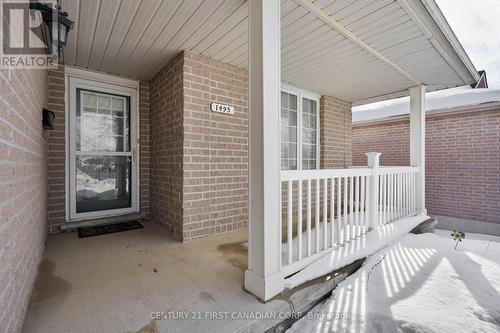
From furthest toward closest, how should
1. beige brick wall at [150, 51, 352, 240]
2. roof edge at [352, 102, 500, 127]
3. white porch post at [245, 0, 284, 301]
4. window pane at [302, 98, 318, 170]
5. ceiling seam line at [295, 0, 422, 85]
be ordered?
1. roof edge at [352, 102, 500, 127]
2. window pane at [302, 98, 318, 170]
3. beige brick wall at [150, 51, 352, 240]
4. ceiling seam line at [295, 0, 422, 85]
5. white porch post at [245, 0, 284, 301]

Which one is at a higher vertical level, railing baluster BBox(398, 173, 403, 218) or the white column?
the white column

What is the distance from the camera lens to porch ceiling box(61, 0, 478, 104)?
2.15 meters

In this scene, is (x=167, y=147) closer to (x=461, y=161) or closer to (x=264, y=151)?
(x=264, y=151)

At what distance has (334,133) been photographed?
5.13m

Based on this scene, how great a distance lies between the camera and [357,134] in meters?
7.80

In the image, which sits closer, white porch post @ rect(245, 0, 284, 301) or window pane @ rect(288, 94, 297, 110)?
white porch post @ rect(245, 0, 284, 301)

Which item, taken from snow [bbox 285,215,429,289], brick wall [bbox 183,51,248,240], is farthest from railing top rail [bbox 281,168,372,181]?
brick wall [bbox 183,51,248,240]

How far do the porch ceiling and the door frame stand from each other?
0.17 m

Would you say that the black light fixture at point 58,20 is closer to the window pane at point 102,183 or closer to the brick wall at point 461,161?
the window pane at point 102,183

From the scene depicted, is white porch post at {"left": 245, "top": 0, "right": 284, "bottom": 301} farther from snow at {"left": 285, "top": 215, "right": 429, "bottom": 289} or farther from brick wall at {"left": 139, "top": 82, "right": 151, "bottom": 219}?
brick wall at {"left": 139, "top": 82, "right": 151, "bottom": 219}

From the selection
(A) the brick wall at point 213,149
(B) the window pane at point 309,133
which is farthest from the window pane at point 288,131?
(A) the brick wall at point 213,149

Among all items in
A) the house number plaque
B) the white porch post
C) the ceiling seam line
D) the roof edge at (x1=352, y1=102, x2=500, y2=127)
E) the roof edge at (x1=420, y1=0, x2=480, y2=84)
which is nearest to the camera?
the white porch post

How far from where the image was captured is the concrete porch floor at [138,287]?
1490mm

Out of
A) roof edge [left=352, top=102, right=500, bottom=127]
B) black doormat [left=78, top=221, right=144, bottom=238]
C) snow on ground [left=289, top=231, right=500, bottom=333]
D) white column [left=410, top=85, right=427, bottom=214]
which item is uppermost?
roof edge [left=352, top=102, right=500, bottom=127]
